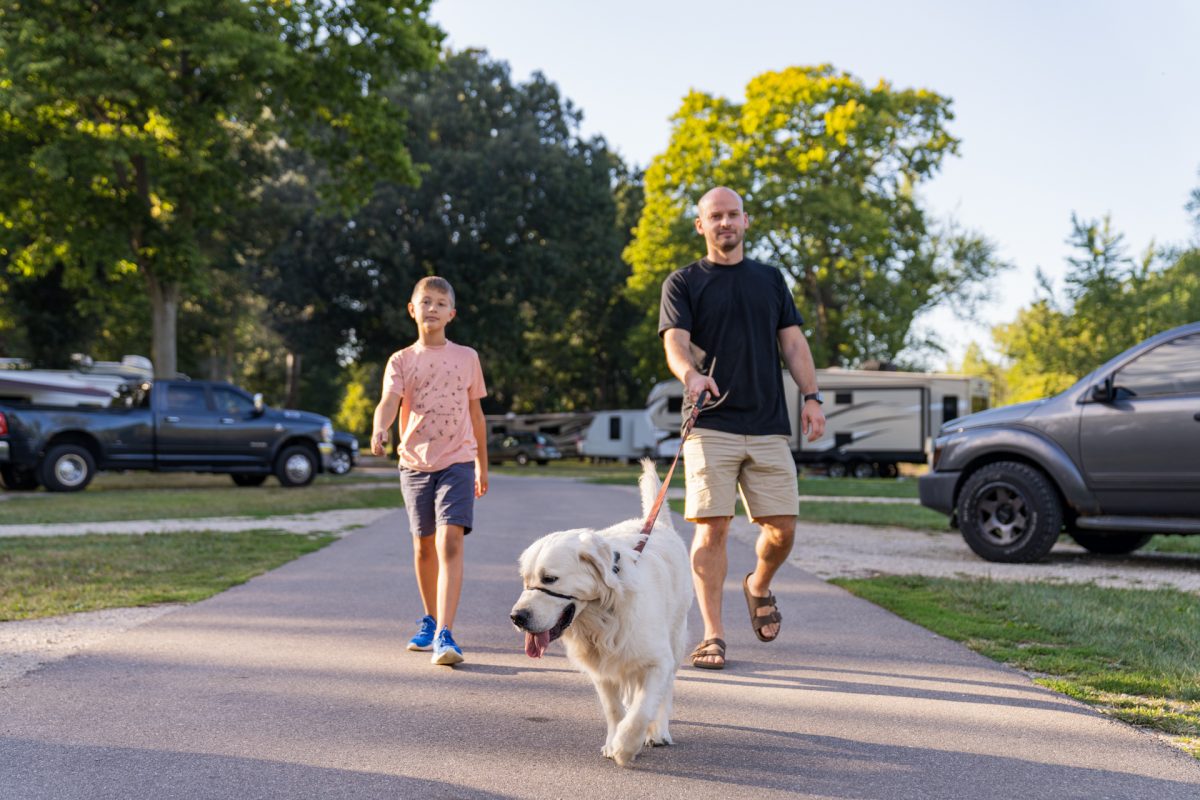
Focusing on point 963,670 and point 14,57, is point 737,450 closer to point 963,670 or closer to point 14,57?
point 963,670

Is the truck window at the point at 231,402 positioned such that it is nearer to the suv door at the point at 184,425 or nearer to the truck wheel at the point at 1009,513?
the suv door at the point at 184,425

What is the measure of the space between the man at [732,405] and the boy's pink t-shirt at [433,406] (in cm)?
119

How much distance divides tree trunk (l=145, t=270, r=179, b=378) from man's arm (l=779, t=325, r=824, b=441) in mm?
20245

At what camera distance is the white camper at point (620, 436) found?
46344 mm

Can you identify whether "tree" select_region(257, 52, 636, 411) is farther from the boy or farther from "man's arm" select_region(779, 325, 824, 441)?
"man's arm" select_region(779, 325, 824, 441)

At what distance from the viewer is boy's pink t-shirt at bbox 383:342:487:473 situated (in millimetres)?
5832

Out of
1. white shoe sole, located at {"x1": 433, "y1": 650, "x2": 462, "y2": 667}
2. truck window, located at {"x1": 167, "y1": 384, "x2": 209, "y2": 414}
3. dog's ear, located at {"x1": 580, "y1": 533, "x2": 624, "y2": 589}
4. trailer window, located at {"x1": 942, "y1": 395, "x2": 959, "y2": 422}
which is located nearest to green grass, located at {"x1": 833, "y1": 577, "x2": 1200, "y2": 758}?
dog's ear, located at {"x1": 580, "y1": 533, "x2": 624, "y2": 589}

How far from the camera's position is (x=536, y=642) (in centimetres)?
373

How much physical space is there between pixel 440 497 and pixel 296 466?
17.1 metres

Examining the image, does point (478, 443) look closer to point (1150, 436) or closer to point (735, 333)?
point (735, 333)

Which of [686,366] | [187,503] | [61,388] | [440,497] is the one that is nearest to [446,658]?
[440,497]

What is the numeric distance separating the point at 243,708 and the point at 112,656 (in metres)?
1.38

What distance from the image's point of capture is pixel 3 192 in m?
23.0

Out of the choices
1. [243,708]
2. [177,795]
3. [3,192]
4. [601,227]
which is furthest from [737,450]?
[601,227]
